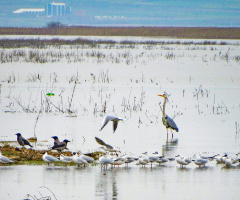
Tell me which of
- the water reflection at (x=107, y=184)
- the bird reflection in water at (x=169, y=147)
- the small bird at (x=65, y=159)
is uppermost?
the small bird at (x=65, y=159)

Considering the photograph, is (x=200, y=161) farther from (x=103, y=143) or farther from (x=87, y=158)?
(x=103, y=143)

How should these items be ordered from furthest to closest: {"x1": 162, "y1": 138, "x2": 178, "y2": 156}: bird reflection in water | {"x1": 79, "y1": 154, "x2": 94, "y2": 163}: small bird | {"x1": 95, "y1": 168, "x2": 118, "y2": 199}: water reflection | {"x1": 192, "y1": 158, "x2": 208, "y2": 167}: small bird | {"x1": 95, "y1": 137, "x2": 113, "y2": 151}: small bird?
{"x1": 162, "y1": 138, "x2": 178, "y2": 156}: bird reflection in water
{"x1": 95, "y1": 137, "x2": 113, "y2": 151}: small bird
{"x1": 192, "y1": 158, "x2": 208, "y2": 167}: small bird
{"x1": 79, "y1": 154, "x2": 94, "y2": 163}: small bird
{"x1": 95, "y1": 168, "x2": 118, "y2": 199}: water reflection

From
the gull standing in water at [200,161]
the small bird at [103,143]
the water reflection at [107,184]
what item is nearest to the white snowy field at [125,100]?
the small bird at [103,143]

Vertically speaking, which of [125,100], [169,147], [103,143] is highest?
[125,100]

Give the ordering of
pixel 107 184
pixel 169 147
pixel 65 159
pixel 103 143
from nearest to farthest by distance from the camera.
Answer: pixel 107 184 < pixel 65 159 < pixel 103 143 < pixel 169 147

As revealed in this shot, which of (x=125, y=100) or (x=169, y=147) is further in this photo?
(x=125, y=100)

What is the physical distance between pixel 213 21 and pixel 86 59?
15675cm

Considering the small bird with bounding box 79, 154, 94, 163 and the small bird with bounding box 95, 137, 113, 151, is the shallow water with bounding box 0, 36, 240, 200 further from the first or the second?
the small bird with bounding box 95, 137, 113, 151

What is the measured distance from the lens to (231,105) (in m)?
15.8

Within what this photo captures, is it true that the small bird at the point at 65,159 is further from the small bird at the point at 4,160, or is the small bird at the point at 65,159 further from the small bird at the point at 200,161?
the small bird at the point at 200,161

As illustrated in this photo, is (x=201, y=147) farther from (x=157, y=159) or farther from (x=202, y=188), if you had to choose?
(x=202, y=188)

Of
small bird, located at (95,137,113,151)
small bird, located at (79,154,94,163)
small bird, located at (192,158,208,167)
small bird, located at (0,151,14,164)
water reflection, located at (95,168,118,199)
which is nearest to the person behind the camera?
water reflection, located at (95,168,118,199)

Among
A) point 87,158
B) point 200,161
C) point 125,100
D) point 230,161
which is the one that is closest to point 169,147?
point 200,161

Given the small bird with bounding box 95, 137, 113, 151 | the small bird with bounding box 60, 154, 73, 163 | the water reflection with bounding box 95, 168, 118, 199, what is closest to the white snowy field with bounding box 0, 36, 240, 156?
the small bird with bounding box 95, 137, 113, 151
